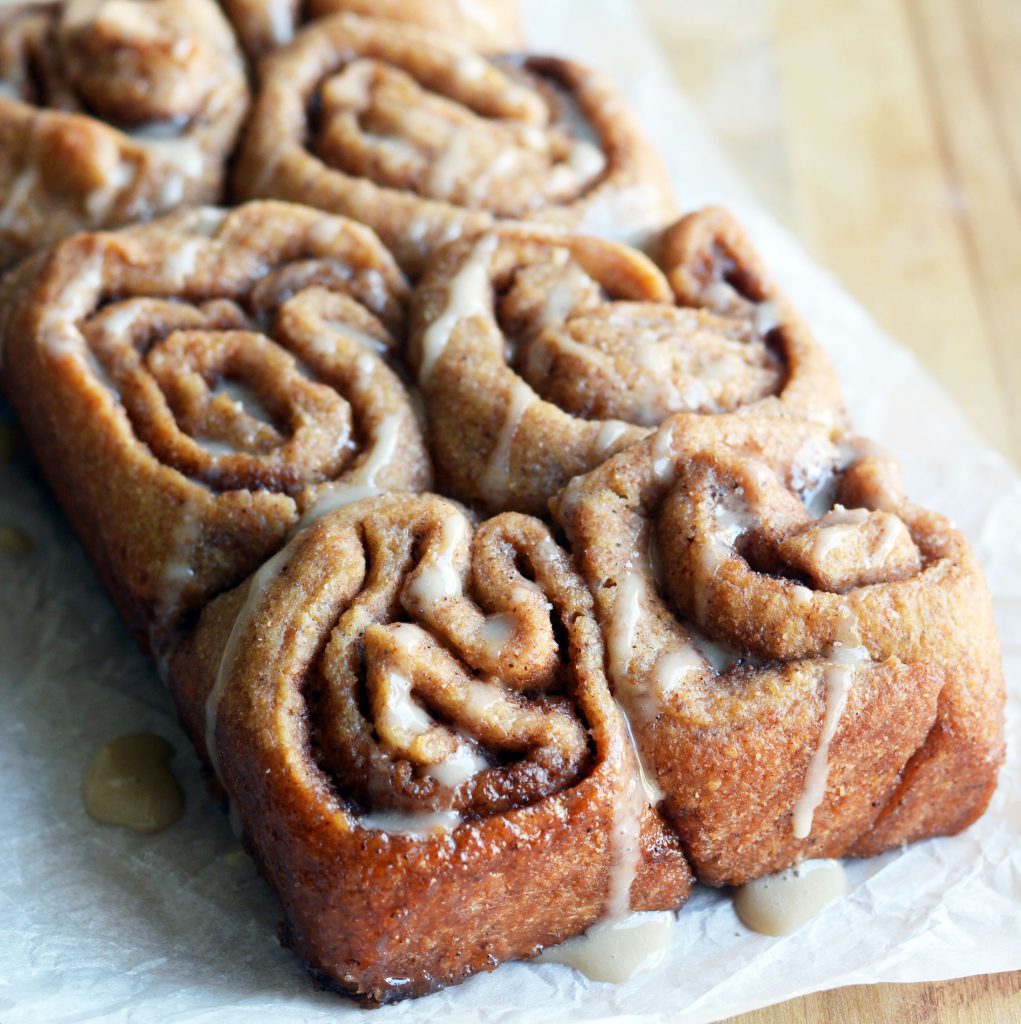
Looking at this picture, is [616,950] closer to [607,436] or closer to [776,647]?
[776,647]

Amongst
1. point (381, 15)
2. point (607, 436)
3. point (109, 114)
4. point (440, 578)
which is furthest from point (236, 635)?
point (381, 15)

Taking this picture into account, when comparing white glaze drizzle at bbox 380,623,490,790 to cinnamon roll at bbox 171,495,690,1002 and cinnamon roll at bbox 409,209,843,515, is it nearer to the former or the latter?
cinnamon roll at bbox 171,495,690,1002

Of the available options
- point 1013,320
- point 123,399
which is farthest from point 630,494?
point 1013,320

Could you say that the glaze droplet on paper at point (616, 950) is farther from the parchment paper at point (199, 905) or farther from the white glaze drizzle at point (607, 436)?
the white glaze drizzle at point (607, 436)

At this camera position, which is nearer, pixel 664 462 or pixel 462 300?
pixel 664 462

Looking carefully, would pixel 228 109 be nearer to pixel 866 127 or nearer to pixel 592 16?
pixel 592 16
